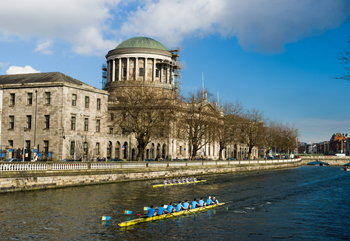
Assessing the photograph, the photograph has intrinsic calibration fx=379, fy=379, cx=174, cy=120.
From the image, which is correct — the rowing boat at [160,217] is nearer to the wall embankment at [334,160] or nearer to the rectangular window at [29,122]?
the rectangular window at [29,122]

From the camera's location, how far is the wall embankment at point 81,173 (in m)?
35.5

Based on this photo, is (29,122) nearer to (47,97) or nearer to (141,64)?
(47,97)

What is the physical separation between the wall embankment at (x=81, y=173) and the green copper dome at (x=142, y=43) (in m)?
58.7

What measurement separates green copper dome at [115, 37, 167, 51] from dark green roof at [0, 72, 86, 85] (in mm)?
48090

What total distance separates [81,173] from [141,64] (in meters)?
76.2

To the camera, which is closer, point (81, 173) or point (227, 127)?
point (81, 173)

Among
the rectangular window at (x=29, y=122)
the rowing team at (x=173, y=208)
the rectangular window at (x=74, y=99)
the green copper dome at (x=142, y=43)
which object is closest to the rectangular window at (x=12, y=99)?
the rectangular window at (x=29, y=122)

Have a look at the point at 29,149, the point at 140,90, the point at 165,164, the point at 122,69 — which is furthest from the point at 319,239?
the point at 122,69

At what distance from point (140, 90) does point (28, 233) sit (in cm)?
4548

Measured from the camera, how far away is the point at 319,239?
2312cm

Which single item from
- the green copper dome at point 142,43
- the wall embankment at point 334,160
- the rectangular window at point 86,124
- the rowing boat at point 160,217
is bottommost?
the wall embankment at point 334,160

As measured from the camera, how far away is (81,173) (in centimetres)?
4244

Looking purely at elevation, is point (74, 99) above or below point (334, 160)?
above

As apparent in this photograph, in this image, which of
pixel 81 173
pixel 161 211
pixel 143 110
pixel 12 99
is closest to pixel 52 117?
pixel 12 99
